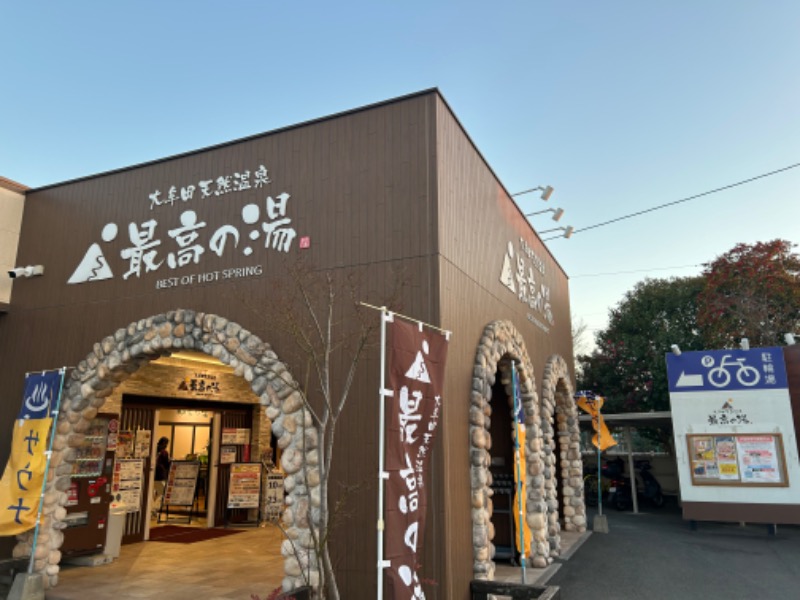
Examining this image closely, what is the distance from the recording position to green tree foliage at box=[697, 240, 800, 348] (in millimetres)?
15375

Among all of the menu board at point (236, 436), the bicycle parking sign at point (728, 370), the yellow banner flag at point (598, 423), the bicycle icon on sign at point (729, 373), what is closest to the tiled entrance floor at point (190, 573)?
the menu board at point (236, 436)

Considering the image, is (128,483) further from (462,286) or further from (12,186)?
(462,286)

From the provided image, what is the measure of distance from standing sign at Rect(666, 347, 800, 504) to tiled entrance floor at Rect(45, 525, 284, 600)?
25.0 feet

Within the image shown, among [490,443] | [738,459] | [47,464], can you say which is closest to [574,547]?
[738,459]

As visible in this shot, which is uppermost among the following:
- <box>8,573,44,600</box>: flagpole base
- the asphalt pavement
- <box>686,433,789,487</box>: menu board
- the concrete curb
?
<box>686,433,789,487</box>: menu board

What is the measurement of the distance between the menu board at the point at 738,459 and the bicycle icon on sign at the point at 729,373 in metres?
0.96

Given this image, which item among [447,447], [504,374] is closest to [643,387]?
[504,374]

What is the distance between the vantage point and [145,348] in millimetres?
6449

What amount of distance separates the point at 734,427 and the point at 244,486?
29.5ft

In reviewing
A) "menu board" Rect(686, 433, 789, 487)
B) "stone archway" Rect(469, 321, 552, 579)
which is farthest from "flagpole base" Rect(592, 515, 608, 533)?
"stone archway" Rect(469, 321, 552, 579)

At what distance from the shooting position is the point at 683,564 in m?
7.98

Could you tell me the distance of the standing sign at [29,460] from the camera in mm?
6246

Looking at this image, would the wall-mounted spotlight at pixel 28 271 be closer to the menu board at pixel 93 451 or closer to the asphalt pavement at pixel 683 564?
the menu board at pixel 93 451

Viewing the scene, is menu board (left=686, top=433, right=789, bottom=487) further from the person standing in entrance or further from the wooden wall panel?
the person standing in entrance
